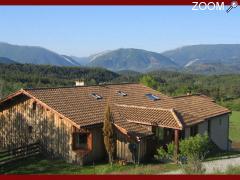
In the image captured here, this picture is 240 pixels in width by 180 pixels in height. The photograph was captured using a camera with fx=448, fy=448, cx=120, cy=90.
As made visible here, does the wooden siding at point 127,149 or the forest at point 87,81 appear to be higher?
the forest at point 87,81

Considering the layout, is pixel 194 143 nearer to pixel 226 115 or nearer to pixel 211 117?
pixel 211 117

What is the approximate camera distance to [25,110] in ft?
91.1

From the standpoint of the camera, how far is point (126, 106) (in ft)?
96.6

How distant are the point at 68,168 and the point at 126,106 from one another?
7065 millimetres

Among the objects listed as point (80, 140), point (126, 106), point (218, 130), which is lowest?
point (218, 130)

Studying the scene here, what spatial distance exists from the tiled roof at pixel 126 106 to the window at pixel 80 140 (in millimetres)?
948

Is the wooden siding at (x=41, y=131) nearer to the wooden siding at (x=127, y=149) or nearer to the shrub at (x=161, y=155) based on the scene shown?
the wooden siding at (x=127, y=149)

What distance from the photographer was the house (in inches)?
997

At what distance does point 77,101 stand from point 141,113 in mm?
4074

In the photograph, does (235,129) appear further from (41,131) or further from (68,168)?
(68,168)

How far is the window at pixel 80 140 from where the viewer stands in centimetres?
2527

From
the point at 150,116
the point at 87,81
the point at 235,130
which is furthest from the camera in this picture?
the point at 87,81

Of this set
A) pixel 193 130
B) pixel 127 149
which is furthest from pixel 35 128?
pixel 193 130

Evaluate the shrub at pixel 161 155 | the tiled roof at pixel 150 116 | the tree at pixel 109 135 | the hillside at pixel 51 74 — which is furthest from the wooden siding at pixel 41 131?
the hillside at pixel 51 74
